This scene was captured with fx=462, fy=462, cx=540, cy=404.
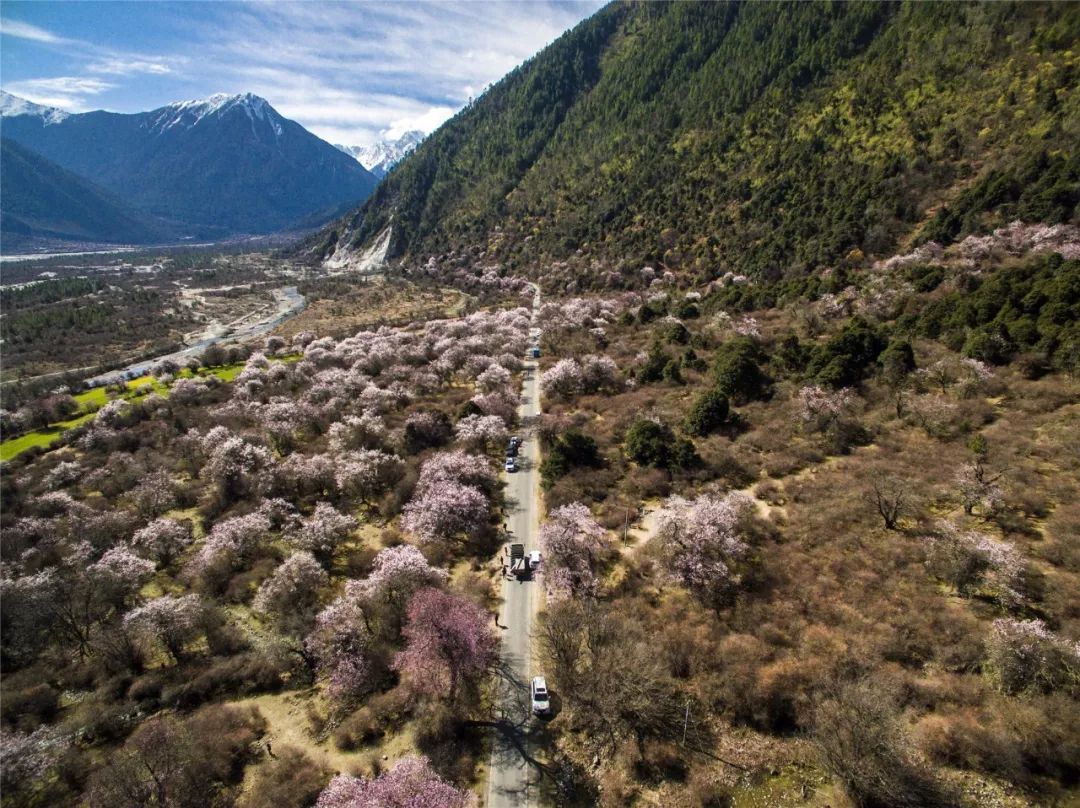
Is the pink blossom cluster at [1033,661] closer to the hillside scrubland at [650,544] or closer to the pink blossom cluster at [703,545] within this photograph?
the hillside scrubland at [650,544]

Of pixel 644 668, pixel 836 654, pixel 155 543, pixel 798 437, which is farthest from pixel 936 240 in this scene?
pixel 155 543

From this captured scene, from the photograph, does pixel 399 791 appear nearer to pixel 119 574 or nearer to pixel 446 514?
pixel 446 514

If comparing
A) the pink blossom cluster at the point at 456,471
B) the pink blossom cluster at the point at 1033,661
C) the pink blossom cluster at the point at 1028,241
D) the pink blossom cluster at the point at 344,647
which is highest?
the pink blossom cluster at the point at 1028,241

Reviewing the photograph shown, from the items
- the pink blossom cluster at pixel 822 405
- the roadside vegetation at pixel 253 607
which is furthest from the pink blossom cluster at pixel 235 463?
the pink blossom cluster at pixel 822 405

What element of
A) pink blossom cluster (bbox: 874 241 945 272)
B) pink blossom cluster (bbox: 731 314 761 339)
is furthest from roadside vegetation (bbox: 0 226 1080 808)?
pink blossom cluster (bbox: 874 241 945 272)

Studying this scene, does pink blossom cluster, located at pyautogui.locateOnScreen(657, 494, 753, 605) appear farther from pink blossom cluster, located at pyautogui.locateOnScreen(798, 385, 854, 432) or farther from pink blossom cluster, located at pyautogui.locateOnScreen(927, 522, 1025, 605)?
pink blossom cluster, located at pyautogui.locateOnScreen(798, 385, 854, 432)
